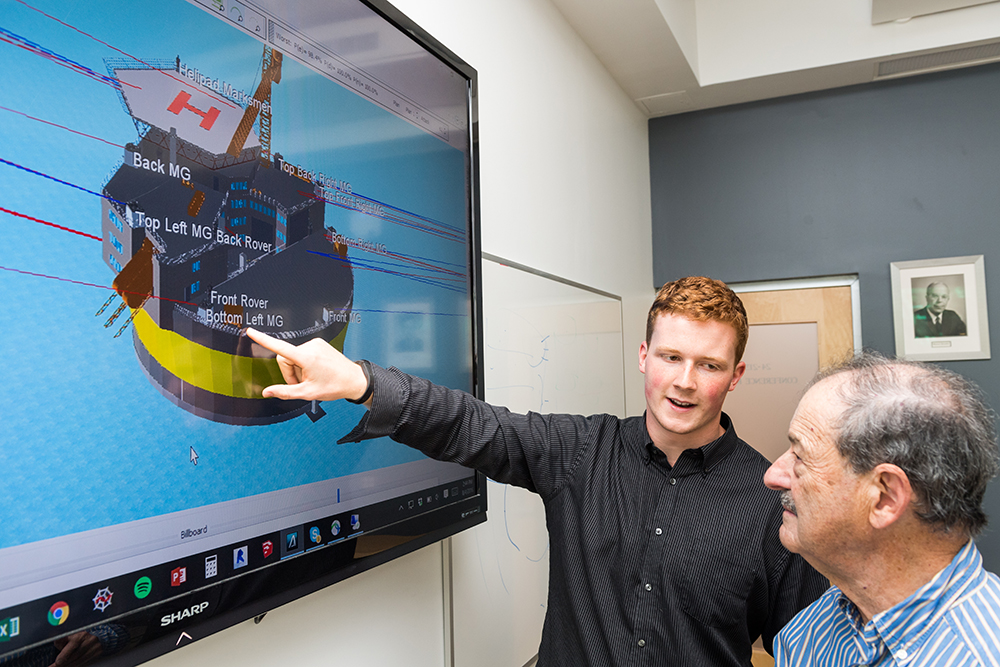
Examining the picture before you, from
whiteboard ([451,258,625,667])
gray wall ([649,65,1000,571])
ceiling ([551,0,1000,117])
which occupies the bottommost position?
whiteboard ([451,258,625,667])

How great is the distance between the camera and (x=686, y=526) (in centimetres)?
139

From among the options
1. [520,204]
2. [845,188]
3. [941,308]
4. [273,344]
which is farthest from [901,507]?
[845,188]

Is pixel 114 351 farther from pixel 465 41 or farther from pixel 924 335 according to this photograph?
pixel 924 335

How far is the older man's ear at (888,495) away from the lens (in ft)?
3.05

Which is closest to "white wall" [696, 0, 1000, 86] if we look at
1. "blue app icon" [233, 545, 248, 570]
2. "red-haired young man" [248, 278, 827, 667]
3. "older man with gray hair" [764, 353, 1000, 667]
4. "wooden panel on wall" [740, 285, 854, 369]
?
"wooden panel on wall" [740, 285, 854, 369]

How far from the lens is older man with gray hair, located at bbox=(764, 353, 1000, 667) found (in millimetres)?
913

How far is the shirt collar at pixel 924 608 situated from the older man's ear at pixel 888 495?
98 mm

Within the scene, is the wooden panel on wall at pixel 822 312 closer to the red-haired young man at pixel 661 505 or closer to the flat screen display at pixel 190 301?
the red-haired young man at pixel 661 505

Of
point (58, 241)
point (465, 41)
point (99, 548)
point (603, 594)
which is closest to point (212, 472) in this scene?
point (99, 548)

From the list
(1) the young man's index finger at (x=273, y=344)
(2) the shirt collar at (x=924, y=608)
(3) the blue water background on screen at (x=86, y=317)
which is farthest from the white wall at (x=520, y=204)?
(2) the shirt collar at (x=924, y=608)

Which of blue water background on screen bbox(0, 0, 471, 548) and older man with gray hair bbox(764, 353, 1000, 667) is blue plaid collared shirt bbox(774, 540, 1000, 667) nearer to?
older man with gray hair bbox(764, 353, 1000, 667)

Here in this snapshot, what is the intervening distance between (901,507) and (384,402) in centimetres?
79

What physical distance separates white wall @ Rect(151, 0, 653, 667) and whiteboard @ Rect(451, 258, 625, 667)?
91mm

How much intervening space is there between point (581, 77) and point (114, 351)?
2.42 metres
